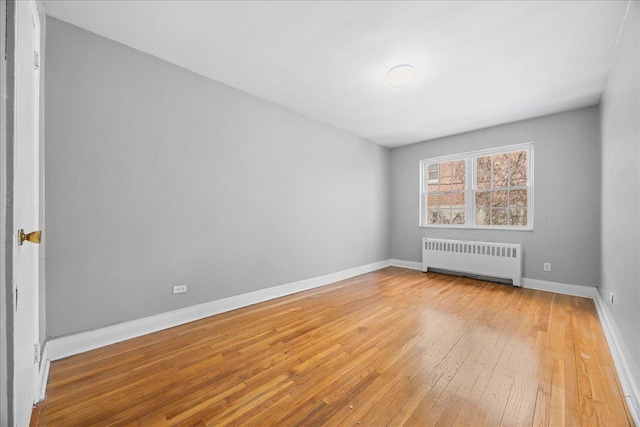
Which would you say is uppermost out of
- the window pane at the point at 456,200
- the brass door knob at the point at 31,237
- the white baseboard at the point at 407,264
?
the window pane at the point at 456,200

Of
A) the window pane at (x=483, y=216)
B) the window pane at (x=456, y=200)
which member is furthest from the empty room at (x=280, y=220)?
the window pane at (x=456, y=200)

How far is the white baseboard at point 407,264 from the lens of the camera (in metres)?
5.48

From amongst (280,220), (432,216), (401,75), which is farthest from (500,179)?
(280,220)

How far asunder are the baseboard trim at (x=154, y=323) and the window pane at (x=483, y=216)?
3333 millimetres

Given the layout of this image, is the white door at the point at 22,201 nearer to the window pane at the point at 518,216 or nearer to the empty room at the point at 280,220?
the empty room at the point at 280,220

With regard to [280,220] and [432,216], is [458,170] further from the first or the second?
[280,220]

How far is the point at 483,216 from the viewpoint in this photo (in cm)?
478

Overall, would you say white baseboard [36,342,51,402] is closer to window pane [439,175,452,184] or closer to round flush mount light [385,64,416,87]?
round flush mount light [385,64,416,87]

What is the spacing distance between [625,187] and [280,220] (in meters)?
3.43

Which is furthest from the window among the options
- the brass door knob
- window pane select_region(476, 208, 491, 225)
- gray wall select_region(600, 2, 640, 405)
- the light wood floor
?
the brass door knob

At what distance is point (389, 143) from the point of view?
223 inches

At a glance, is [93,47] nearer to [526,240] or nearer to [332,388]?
[332,388]

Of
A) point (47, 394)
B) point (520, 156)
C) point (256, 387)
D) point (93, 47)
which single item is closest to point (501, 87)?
point (520, 156)

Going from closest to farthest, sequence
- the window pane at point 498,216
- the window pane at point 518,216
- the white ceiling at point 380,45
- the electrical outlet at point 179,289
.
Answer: the white ceiling at point 380,45 → the electrical outlet at point 179,289 → the window pane at point 518,216 → the window pane at point 498,216
